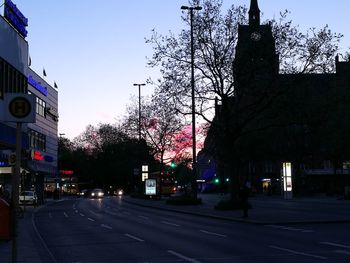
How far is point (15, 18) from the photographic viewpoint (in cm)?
4409

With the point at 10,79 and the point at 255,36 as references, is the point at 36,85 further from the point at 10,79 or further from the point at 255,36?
the point at 255,36

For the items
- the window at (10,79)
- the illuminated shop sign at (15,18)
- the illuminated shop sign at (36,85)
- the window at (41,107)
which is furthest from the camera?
the window at (41,107)

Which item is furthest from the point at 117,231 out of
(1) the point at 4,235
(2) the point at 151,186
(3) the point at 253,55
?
(2) the point at 151,186

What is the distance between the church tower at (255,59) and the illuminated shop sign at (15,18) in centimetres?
1708

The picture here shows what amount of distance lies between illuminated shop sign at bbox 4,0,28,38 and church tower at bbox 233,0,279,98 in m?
17.1

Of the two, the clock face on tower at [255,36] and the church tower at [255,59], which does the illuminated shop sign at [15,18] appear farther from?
the clock face on tower at [255,36]

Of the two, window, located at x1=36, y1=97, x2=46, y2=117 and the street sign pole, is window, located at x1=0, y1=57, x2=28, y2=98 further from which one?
the street sign pole

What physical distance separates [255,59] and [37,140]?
4326cm

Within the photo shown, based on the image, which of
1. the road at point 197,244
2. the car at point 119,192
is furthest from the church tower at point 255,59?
the car at point 119,192

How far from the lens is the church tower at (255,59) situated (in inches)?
1485

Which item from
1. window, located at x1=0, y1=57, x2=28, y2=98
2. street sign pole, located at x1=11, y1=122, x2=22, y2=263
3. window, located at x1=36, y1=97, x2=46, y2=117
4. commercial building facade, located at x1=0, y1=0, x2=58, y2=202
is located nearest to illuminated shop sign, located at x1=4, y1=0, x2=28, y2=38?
commercial building facade, located at x1=0, y1=0, x2=58, y2=202

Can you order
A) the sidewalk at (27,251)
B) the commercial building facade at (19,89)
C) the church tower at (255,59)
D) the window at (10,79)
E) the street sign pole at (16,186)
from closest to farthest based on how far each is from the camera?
the street sign pole at (16,186) < the sidewalk at (27,251) < the church tower at (255,59) < the window at (10,79) < the commercial building facade at (19,89)

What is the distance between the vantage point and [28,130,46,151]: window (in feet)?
228

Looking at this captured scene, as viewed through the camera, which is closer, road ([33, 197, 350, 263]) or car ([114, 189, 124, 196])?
road ([33, 197, 350, 263])
